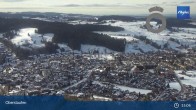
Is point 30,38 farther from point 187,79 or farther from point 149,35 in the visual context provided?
point 187,79

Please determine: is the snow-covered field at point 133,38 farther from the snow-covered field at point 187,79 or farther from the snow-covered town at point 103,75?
the snow-covered field at point 187,79

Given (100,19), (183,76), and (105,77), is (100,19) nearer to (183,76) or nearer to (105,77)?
(105,77)

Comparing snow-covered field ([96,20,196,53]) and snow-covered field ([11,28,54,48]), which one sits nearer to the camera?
snow-covered field ([96,20,196,53])

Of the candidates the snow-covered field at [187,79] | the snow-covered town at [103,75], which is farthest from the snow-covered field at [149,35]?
the snow-covered field at [187,79]

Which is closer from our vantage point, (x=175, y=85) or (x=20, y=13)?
(x=175, y=85)

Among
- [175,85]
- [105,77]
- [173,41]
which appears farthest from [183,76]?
[105,77]

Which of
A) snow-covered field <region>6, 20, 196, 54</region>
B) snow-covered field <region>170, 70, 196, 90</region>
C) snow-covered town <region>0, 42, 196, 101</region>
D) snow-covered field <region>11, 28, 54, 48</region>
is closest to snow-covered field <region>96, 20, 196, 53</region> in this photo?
snow-covered field <region>6, 20, 196, 54</region>

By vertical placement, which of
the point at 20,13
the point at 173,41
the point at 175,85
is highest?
the point at 20,13

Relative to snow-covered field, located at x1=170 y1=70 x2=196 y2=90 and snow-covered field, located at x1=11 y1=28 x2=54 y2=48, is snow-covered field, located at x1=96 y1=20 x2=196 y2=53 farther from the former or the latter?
snow-covered field, located at x1=11 y1=28 x2=54 y2=48
